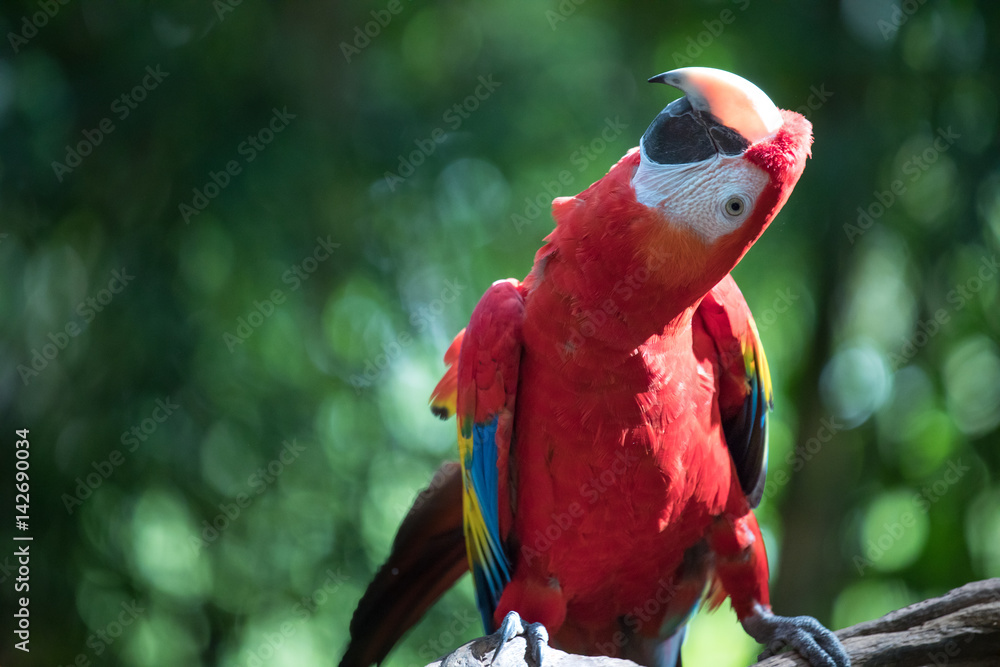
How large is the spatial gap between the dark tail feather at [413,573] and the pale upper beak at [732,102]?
3.63 ft

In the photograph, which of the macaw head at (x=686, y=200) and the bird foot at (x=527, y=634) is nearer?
the macaw head at (x=686, y=200)

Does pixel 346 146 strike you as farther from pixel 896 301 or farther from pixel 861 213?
pixel 896 301

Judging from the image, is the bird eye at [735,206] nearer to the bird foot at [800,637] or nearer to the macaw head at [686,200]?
the macaw head at [686,200]

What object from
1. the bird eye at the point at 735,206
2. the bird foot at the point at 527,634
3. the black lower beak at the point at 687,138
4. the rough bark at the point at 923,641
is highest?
the black lower beak at the point at 687,138

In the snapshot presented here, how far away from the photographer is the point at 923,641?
118cm

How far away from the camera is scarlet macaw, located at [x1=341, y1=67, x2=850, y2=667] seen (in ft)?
3.80

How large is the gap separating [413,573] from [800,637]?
0.85 metres

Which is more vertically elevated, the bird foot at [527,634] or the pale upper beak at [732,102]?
the pale upper beak at [732,102]

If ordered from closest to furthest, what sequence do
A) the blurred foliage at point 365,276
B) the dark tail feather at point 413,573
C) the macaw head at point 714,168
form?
the macaw head at point 714,168 < the dark tail feather at point 413,573 < the blurred foliage at point 365,276

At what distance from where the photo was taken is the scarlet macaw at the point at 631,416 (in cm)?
116

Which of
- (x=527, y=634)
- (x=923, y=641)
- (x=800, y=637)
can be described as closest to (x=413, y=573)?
(x=527, y=634)

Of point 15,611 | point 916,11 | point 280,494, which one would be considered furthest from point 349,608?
point 916,11

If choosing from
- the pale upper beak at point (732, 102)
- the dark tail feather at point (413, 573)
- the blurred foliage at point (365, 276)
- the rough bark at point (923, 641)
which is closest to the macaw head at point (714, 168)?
the pale upper beak at point (732, 102)

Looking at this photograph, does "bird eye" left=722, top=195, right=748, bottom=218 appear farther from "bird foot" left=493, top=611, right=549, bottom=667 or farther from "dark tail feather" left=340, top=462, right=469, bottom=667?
"dark tail feather" left=340, top=462, right=469, bottom=667
